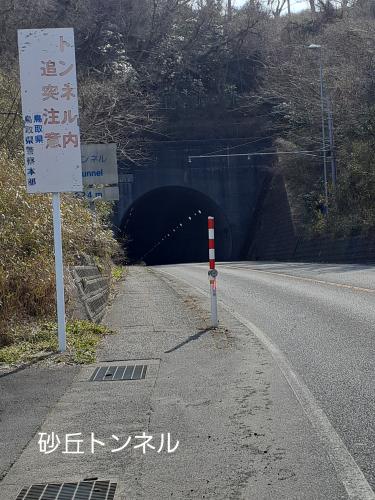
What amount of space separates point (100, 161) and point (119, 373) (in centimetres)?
1678

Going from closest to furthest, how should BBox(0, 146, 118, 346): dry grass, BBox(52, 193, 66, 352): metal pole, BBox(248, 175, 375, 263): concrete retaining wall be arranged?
BBox(52, 193, 66, 352): metal pole < BBox(0, 146, 118, 346): dry grass < BBox(248, 175, 375, 263): concrete retaining wall

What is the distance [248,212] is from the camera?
52844mm

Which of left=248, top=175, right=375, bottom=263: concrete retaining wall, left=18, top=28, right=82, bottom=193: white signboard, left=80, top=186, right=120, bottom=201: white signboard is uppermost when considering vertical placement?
left=18, top=28, right=82, bottom=193: white signboard

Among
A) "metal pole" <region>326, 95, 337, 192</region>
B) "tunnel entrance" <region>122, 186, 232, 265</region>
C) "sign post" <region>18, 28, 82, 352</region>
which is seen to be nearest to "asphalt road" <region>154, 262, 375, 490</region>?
"sign post" <region>18, 28, 82, 352</region>

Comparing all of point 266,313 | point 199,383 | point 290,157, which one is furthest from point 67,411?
point 290,157

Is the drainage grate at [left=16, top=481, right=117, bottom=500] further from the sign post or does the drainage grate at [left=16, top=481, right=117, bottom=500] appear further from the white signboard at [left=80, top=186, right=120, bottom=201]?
the white signboard at [left=80, top=186, right=120, bottom=201]

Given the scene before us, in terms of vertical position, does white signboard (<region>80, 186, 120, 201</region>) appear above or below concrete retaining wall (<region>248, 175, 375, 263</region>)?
above

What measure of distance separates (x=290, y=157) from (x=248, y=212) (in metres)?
5.29

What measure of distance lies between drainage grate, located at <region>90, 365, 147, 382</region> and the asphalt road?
1.79 m

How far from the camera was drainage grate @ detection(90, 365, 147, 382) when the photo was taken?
8951 mm

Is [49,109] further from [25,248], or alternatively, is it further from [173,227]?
[173,227]

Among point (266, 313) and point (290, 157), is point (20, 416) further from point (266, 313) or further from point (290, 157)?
point (290, 157)

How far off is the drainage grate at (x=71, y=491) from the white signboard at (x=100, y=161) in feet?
66.3

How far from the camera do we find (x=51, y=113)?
10.4 m
